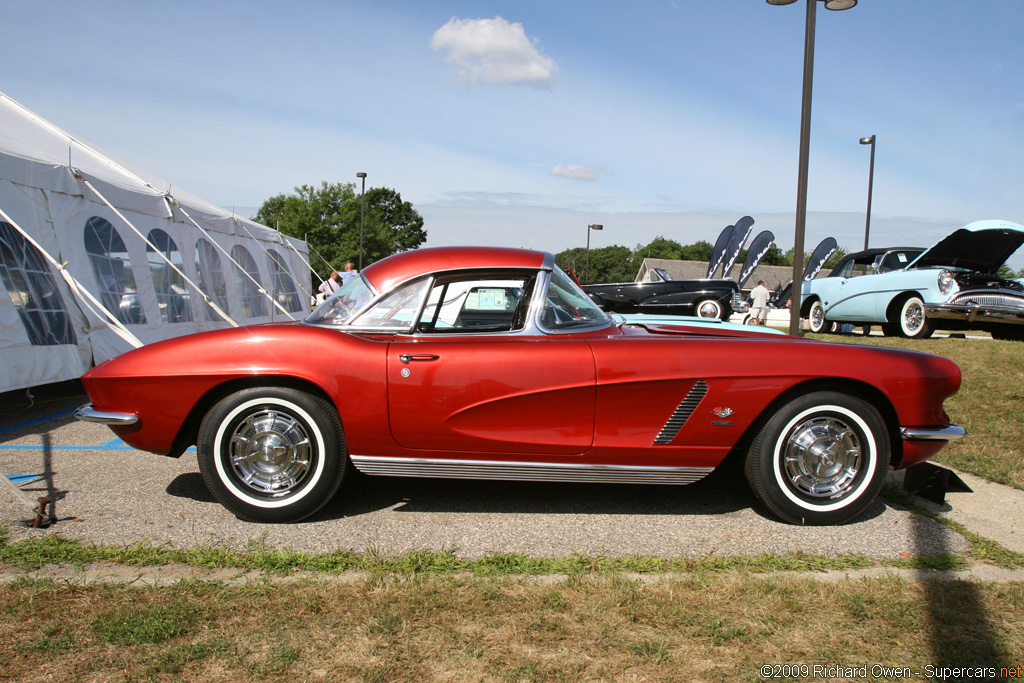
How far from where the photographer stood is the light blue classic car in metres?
10.1

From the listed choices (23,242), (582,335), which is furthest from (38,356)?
(582,335)

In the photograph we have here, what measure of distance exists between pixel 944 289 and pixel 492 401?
1017 cm

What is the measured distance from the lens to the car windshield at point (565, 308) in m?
3.43

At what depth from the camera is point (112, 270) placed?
8.18 meters

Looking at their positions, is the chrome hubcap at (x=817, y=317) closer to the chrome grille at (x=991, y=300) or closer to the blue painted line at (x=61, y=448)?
the chrome grille at (x=991, y=300)

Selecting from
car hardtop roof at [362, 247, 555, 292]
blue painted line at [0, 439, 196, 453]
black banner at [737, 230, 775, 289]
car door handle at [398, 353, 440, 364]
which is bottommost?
blue painted line at [0, 439, 196, 453]

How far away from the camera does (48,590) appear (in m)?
2.41

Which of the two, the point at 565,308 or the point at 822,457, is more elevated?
the point at 565,308

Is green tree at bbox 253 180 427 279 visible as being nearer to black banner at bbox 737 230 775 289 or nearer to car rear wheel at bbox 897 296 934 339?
black banner at bbox 737 230 775 289

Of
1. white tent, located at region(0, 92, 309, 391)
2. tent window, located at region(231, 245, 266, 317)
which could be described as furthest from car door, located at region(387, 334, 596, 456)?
tent window, located at region(231, 245, 266, 317)

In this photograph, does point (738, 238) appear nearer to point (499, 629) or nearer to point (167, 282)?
point (167, 282)

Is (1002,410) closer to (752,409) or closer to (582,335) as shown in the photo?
(752,409)

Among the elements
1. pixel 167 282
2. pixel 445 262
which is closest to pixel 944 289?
pixel 445 262

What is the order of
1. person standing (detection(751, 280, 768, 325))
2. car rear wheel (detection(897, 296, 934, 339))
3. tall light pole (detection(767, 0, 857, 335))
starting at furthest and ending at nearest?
1. person standing (detection(751, 280, 768, 325))
2. car rear wheel (detection(897, 296, 934, 339))
3. tall light pole (detection(767, 0, 857, 335))
